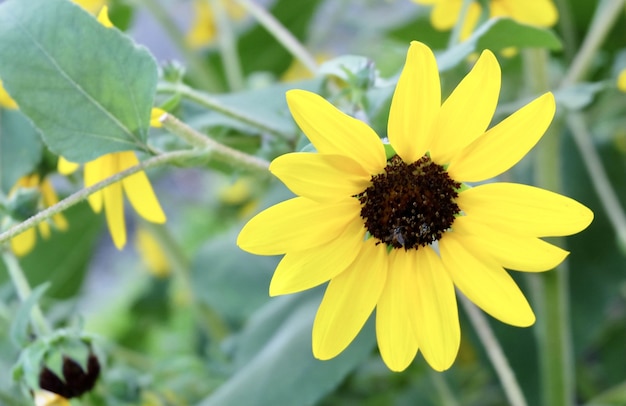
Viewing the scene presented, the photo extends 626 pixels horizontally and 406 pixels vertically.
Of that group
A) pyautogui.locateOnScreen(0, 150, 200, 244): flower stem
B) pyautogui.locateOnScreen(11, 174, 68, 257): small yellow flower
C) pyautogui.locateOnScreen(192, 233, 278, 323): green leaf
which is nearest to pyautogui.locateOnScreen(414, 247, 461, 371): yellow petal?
pyautogui.locateOnScreen(0, 150, 200, 244): flower stem

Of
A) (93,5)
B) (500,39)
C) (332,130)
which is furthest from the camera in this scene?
(93,5)

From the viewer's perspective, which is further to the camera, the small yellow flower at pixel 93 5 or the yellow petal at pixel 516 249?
the small yellow flower at pixel 93 5

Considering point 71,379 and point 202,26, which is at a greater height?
point 202,26

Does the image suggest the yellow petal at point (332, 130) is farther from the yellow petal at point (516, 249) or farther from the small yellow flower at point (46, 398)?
the small yellow flower at point (46, 398)

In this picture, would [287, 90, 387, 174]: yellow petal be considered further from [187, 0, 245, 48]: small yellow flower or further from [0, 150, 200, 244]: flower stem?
[187, 0, 245, 48]: small yellow flower

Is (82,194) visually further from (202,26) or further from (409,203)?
(202,26)

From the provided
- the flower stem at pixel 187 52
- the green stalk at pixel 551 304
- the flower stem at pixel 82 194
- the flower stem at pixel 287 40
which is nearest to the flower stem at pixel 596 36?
Result: the green stalk at pixel 551 304

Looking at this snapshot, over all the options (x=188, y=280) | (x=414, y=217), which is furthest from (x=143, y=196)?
(x=188, y=280)
